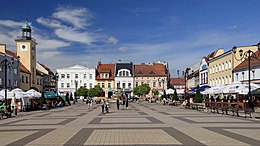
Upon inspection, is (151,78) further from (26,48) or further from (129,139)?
(129,139)

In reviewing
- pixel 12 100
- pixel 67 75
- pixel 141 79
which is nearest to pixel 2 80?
pixel 12 100

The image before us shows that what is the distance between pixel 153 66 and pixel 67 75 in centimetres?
2603

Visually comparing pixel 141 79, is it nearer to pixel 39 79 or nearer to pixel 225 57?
pixel 39 79

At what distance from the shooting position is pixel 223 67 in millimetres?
57719

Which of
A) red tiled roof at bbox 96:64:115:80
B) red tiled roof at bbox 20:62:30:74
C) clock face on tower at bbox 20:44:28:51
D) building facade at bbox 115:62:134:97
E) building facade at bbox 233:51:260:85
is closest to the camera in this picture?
building facade at bbox 233:51:260:85

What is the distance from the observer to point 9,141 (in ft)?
43.1

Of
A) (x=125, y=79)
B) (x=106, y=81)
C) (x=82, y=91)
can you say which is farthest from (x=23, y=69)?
(x=125, y=79)

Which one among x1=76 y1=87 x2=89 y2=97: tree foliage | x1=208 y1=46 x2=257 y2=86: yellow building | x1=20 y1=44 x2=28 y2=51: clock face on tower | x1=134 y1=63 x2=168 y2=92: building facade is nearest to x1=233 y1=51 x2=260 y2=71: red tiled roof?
x1=208 y1=46 x2=257 y2=86: yellow building

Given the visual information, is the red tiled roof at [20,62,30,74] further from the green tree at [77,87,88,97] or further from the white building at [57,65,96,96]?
the white building at [57,65,96,96]

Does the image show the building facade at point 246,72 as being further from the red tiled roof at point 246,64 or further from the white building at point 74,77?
the white building at point 74,77

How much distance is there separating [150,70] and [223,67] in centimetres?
4745

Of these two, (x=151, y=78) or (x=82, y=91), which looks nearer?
(x=82, y=91)

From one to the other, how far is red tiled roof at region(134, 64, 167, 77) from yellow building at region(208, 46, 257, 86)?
118 feet

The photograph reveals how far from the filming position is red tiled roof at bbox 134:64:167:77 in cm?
10300
